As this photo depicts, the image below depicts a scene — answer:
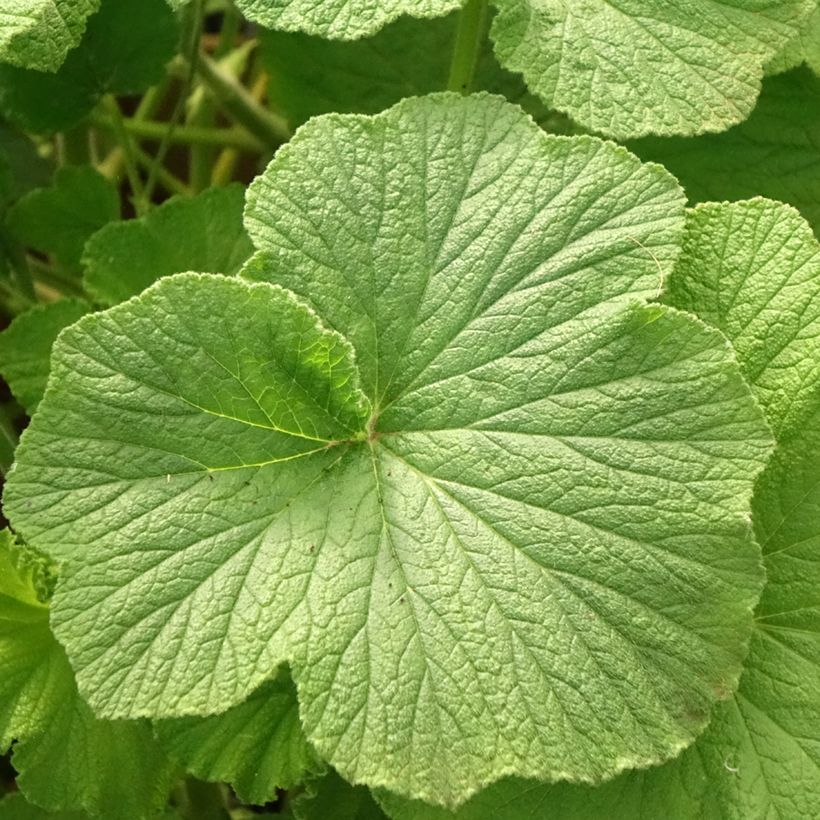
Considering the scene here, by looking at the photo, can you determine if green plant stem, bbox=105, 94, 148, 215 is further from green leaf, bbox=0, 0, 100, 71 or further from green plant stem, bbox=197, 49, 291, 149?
green leaf, bbox=0, 0, 100, 71

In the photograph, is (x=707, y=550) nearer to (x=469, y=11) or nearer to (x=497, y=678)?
(x=497, y=678)

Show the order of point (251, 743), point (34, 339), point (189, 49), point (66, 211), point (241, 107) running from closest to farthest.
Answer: point (251, 743) → point (34, 339) → point (66, 211) → point (189, 49) → point (241, 107)

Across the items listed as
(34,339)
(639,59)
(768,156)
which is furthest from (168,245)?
(768,156)

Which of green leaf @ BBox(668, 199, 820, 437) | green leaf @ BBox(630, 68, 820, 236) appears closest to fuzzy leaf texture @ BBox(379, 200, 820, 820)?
green leaf @ BBox(668, 199, 820, 437)

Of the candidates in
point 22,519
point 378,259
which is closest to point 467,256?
point 378,259

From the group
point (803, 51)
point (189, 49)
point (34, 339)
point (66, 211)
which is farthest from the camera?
point (189, 49)

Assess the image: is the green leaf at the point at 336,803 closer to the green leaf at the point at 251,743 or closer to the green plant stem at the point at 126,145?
the green leaf at the point at 251,743

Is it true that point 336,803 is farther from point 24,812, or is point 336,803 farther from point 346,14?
point 346,14
